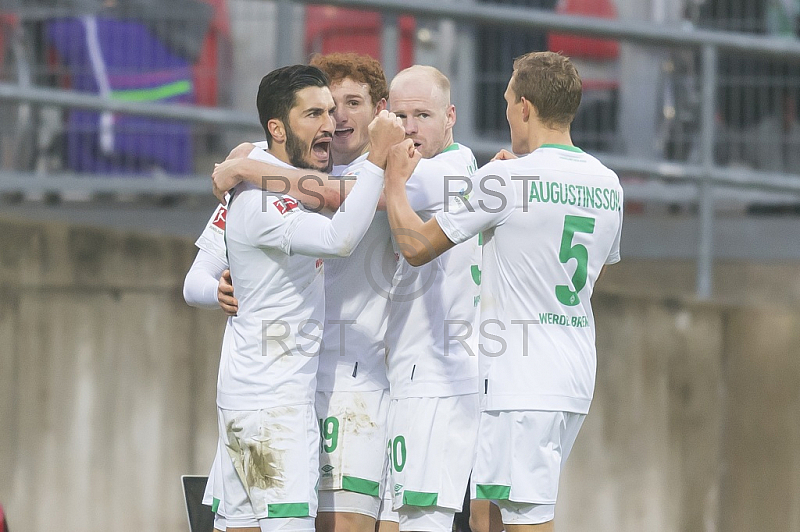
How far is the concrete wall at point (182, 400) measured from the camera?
6.86m

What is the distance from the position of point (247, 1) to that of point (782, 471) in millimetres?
4449

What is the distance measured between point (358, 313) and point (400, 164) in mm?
780

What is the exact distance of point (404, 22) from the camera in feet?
24.6

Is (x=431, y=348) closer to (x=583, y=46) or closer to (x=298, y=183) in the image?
(x=298, y=183)

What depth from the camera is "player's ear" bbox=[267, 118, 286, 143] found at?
4.45 meters

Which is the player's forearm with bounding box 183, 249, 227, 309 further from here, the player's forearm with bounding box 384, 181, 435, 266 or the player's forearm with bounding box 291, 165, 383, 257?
the player's forearm with bounding box 384, 181, 435, 266

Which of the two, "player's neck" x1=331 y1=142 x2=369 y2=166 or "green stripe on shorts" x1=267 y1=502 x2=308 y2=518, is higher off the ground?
"player's neck" x1=331 y1=142 x2=369 y2=166

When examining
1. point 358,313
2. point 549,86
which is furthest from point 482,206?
point 358,313

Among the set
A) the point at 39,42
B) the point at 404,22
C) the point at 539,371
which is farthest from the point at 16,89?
the point at 539,371

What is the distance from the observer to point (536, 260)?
4.45m

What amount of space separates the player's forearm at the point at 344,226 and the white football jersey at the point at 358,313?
54cm

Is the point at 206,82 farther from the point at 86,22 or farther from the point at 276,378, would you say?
the point at 276,378

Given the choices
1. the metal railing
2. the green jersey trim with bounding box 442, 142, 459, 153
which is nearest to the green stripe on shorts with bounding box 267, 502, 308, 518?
the green jersey trim with bounding box 442, 142, 459, 153

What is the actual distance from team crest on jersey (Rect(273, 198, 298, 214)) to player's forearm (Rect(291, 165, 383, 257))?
108 millimetres
